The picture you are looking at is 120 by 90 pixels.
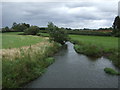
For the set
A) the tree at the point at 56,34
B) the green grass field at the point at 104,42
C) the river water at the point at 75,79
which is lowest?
the river water at the point at 75,79

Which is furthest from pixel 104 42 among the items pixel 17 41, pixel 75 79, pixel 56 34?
pixel 75 79

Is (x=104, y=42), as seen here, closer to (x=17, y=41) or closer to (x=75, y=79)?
(x=17, y=41)

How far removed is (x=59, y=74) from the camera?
1573 centimetres

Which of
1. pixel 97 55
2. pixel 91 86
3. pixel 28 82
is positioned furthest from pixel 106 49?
pixel 28 82

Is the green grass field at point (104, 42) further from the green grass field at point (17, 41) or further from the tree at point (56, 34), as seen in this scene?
the green grass field at point (17, 41)

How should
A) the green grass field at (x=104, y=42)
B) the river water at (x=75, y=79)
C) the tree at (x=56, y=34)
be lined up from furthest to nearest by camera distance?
the tree at (x=56, y=34) → the green grass field at (x=104, y=42) → the river water at (x=75, y=79)

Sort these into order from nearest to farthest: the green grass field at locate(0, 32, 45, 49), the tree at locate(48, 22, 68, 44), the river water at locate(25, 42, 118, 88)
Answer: the river water at locate(25, 42, 118, 88), the green grass field at locate(0, 32, 45, 49), the tree at locate(48, 22, 68, 44)

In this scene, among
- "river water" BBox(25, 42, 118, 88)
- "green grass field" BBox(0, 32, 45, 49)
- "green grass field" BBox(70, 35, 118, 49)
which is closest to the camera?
"river water" BBox(25, 42, 118, 88)

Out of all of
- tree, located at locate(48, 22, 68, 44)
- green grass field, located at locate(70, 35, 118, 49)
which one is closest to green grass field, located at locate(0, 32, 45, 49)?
tree, located at locate(48, 22, 68, 44)

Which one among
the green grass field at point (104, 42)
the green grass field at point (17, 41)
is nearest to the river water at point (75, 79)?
the green grass field at point (104, 42)

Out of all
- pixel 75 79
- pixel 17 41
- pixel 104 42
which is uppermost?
pixel 17 41

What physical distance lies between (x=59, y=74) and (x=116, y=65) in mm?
7978

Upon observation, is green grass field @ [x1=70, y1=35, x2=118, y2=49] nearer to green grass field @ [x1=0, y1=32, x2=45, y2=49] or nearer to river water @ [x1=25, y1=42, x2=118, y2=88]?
river water @ [x1=25, y1=42, x2=118, y2=88]

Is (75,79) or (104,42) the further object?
(104,42)
